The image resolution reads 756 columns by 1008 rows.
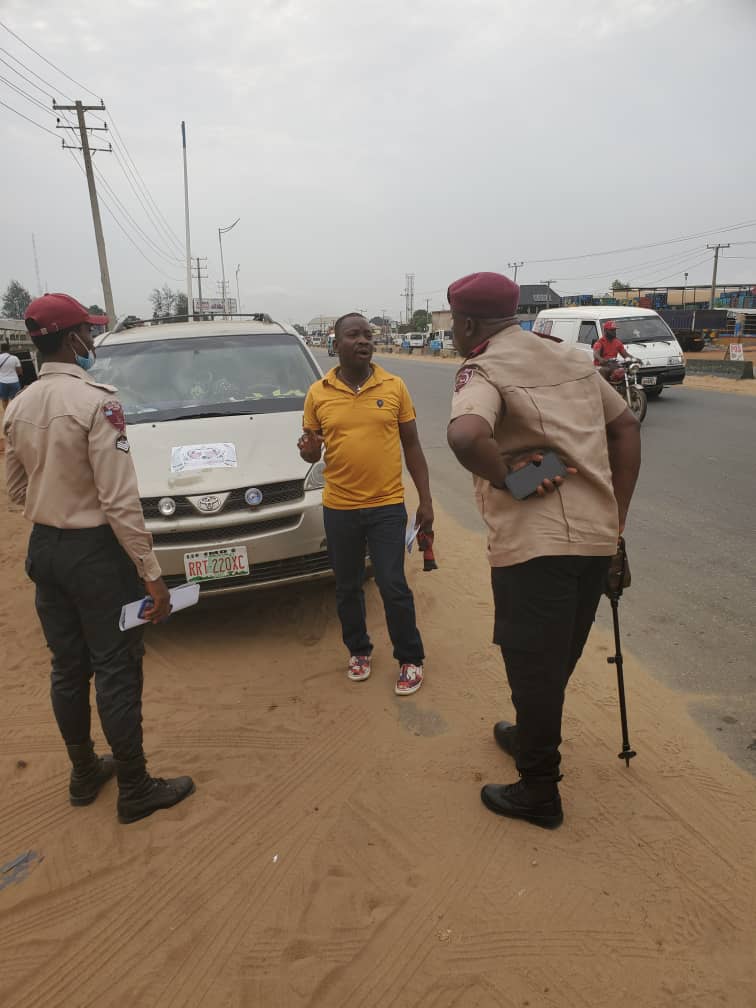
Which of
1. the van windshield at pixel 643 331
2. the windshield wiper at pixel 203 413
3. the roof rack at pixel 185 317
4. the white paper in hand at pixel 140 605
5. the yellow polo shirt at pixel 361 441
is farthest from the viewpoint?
the van windshield at pixel 643 331

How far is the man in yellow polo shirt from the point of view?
3.16 metres

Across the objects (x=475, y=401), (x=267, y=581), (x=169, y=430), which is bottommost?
(x=267, y=581)

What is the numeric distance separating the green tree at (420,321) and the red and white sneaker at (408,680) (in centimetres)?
10155

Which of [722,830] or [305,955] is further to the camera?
[722,830]

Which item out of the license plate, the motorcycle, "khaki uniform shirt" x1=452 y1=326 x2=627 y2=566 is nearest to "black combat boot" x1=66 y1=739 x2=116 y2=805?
the license plate

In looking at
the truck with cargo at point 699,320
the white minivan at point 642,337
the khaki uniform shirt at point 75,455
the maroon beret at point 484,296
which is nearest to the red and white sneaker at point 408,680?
the khaki uniform shirt at point 75,455

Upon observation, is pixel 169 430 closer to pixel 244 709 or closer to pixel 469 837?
pixel 244 709

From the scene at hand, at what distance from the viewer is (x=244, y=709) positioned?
3309mm

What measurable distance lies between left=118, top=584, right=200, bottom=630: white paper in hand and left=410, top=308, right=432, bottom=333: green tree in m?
102

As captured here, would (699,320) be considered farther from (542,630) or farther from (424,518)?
(542,630)

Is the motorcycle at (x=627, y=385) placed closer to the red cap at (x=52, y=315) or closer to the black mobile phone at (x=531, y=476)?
the black mobile phone at (x=531, y=476)

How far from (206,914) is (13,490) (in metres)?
1.69

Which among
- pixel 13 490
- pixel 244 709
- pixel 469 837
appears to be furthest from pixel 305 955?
pixel 13 490

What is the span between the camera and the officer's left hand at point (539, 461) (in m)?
2.01
